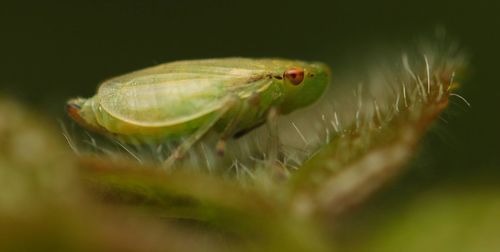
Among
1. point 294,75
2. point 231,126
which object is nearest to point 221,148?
point 231,126

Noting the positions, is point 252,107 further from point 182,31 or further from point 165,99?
point 182,31

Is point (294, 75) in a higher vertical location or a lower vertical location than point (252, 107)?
higher

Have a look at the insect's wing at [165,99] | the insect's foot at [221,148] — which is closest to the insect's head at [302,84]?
the insect's wing at [165,99]

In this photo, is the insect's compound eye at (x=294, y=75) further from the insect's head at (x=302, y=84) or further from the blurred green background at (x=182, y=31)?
the blurred green background at (x=182, y=31)

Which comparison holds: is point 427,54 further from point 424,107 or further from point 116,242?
point 116,242

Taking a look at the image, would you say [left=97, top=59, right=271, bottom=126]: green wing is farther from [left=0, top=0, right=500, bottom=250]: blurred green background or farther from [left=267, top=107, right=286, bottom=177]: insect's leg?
[left=0, top=0, right=500, bottom=250]: blurred green background

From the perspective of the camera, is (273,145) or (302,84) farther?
(302,84)

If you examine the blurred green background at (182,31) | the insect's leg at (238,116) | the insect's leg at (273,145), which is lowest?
the insect's leg at (273,145)
